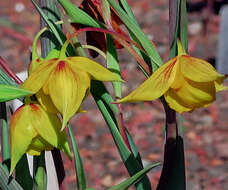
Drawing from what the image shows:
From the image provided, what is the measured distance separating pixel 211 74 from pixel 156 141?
1575 millimetres

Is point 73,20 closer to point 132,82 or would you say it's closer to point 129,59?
point 132,82

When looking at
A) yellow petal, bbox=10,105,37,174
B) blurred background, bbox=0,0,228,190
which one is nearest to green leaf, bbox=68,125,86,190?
yellow petal, bbox=10,105,37,174

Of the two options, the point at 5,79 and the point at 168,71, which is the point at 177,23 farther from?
the point at 5,79

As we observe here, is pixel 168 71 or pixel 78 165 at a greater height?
pixel 168 71

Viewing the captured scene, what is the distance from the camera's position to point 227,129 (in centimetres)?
222

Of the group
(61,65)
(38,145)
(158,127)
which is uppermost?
(61,65)

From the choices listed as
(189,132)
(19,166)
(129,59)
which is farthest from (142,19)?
(19,166)

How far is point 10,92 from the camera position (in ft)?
2.23

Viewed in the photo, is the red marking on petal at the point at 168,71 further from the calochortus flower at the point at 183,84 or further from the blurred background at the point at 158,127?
the blurred background at the point at 158,127

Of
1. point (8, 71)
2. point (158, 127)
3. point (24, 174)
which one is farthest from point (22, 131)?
point (158, 127)

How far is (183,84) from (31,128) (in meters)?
0.19

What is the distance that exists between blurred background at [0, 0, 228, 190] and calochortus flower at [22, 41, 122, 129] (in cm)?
79

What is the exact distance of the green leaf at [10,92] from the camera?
2.16ft

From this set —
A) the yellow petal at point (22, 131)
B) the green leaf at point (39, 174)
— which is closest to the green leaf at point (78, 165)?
the green leaf at point (39, 174)
